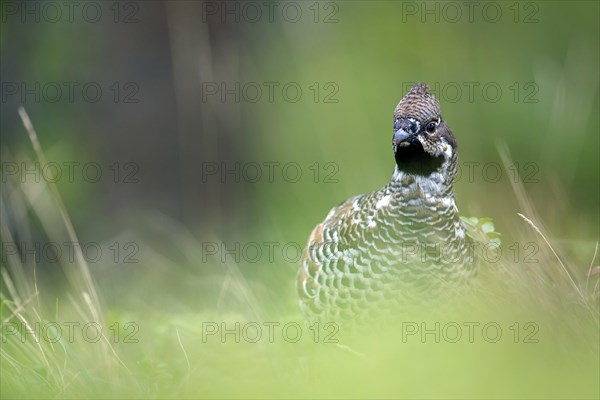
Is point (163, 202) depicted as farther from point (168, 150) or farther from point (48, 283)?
point (48, 283)

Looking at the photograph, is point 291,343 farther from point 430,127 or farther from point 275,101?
point 275,101

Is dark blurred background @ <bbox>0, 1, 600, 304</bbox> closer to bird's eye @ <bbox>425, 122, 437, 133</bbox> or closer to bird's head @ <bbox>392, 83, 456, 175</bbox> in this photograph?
bird's head @ <bbox>392, 83, 456, 175</bbox>

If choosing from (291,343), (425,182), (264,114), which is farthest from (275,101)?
(291,343)

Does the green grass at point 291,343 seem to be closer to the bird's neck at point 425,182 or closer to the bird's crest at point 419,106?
the bird's neck at point 425,182

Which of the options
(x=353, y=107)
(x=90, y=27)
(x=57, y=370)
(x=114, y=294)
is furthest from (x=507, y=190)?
(x=90, y=27)

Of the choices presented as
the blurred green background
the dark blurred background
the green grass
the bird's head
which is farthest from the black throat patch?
the dark blurred background
